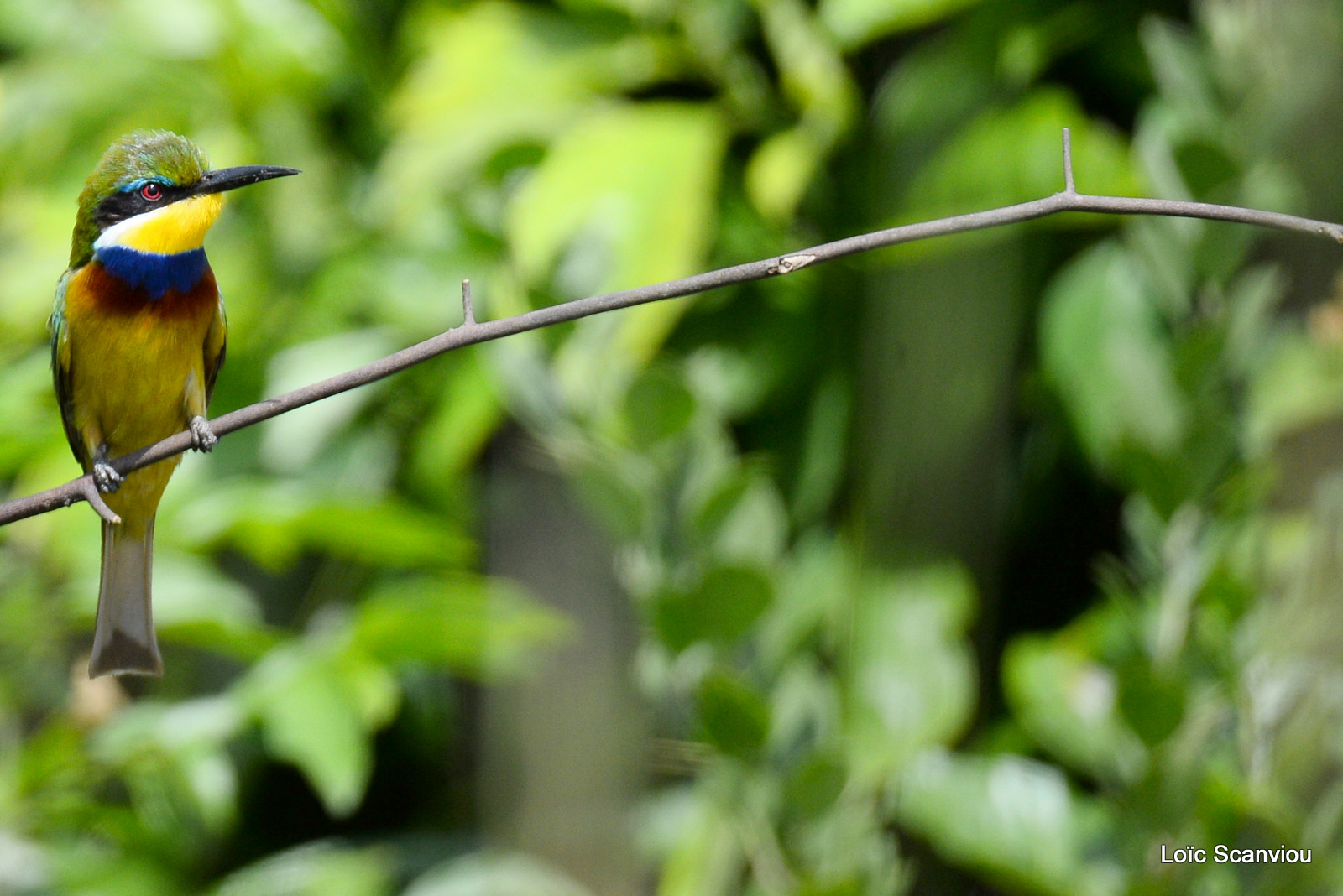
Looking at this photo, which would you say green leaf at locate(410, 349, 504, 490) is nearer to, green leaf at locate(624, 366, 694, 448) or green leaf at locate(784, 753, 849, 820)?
green leaf at locate(624, 366, 694, 448)

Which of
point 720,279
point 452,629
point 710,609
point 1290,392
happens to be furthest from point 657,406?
point 720,279

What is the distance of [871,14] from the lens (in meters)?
1.37

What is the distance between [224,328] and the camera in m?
1.18

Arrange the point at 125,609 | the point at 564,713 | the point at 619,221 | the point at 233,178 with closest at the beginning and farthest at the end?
the point at 233,178, the point at 125,609, the point at 564,713, the point at 619,221

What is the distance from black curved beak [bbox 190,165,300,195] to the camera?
726mm

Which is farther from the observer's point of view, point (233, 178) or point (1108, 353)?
point (1108, 353)

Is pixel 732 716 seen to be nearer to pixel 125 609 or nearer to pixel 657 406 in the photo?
pixel 657 406

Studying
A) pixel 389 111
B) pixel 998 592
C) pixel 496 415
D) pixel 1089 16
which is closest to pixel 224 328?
pixel 496 415

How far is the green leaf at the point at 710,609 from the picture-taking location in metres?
1.24

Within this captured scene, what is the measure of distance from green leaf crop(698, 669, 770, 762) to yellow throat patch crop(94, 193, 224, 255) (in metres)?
0.59

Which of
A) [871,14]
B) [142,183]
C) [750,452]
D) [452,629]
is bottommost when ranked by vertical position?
[452,629]

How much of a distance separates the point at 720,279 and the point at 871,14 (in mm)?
932

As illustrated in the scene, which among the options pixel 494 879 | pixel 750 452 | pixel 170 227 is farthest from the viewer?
pixel 750 452

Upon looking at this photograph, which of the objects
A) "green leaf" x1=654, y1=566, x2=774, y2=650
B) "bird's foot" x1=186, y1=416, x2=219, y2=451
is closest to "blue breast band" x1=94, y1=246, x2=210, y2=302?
"bird's foot" x1=186, y1=416, x2=219, y2=451
